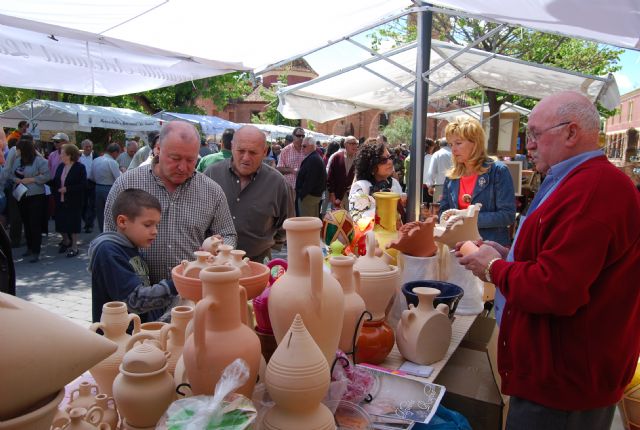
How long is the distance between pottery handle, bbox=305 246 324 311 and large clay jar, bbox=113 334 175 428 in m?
0.41

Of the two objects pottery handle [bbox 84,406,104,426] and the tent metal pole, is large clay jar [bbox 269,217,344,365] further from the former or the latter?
the tent metal pole

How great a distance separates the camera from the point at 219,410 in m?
0.99

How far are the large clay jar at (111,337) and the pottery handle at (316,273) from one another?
1.92 ft

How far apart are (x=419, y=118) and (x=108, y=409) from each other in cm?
378

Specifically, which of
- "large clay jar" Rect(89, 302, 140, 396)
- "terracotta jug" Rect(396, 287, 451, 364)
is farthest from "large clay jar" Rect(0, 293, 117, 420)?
"terracotta jug" Rect(396, 287, 451, 364)

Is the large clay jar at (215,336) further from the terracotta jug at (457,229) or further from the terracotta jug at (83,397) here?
the terracotta jug at (457,229)

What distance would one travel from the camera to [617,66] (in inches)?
700

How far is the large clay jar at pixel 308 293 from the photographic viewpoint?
1249 mm

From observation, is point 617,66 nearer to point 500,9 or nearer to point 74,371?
point 500,9

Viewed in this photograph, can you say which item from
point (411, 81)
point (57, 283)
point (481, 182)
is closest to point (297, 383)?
point (481, 182)

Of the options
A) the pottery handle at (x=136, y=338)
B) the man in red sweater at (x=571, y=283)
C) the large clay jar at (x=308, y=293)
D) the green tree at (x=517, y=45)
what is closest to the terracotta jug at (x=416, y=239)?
the man in red sweater at (x=571, y=283)

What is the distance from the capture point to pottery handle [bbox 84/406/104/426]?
3.76 ft

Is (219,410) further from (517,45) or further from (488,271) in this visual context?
(517,45)

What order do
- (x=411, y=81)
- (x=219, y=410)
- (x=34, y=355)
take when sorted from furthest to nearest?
1. (x=411, y=81)
2. (x=219, y=410)
3. (x=34, y=355)
